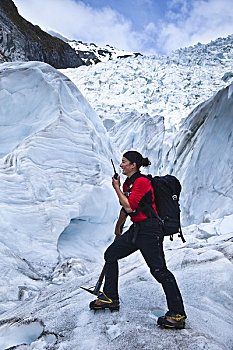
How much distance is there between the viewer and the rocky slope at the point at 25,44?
81.7 ft

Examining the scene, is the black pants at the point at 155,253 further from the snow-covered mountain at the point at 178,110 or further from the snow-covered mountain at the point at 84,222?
the snow-covered mountain at the point at 178,110

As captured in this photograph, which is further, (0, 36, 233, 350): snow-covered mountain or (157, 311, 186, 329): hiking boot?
(0, 36, 233, 350): snow-covered mountain

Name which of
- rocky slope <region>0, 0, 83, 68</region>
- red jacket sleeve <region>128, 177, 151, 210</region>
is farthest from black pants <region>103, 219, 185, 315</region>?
rocky slope <region>0, 0, 83, 68</region>

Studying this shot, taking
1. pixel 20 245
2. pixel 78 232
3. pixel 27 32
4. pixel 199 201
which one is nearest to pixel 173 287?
pixel 20 245

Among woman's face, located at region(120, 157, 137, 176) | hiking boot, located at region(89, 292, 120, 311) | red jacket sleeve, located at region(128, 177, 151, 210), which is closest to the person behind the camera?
red jacket sleeve, located at region(128, 177, 151, 210)

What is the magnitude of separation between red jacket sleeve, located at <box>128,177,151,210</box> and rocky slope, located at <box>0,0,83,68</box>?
69.7 feet

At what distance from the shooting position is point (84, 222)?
22.0 ft

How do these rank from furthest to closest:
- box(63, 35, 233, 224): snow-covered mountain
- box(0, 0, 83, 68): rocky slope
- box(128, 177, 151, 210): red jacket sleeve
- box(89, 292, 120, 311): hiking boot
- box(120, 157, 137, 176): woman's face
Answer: box(0, 0, 83, 68): rocky slope → box(63, 35, 233, 224): snow-covered mountain → box(89, 292, 120, 311): hiking boot → box(120, 157, 137, 176): woman's face → box(128, 177, 151, 210): red jacket sleeve

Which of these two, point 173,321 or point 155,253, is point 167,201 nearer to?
point 155,253

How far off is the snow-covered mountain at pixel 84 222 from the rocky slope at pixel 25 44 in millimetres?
14444

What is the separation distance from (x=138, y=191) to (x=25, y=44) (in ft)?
89.0

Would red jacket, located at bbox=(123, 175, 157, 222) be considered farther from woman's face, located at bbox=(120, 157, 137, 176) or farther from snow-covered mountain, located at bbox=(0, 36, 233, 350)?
snow-covered mountain, located at bbox=(0, 36, 233, 350)

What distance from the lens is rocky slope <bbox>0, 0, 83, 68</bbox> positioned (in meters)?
24.9

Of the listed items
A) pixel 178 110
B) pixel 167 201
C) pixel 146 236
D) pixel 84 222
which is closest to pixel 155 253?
pixel 146 236
